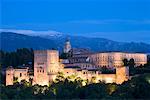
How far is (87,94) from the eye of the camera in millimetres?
23828

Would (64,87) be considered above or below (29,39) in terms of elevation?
below

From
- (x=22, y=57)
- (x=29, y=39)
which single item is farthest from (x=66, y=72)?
(x=29, y=39)

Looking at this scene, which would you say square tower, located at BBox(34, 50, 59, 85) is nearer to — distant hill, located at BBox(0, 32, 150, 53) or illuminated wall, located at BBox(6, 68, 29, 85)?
illuminated wall, located at BBox(6, 68, 29, 85)

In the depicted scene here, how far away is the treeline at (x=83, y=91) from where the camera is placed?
846 inches

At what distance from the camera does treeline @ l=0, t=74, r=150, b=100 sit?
21.5 meters

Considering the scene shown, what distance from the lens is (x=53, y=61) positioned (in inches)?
1373

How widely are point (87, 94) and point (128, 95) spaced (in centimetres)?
311

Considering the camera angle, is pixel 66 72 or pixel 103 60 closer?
pixel 66 72

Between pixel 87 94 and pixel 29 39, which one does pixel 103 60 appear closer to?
pixel 87 94

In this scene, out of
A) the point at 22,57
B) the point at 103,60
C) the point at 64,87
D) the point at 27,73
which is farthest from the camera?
the point at 103,60

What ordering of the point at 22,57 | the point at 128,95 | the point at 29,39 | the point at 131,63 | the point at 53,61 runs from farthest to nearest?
the point at 29,39 < the point at 131,63 < the point at 22,57 < the point at 53,61 < the point at 128,95

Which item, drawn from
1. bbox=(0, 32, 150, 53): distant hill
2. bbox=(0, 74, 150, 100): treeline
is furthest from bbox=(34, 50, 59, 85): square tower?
bbox=(0, 32, 150, 53): distant hill

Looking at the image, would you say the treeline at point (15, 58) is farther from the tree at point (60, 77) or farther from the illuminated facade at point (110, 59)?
the illuminated facade at point (110, 59)

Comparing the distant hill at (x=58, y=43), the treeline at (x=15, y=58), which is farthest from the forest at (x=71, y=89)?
the distant hill at (x=58, y=43)
